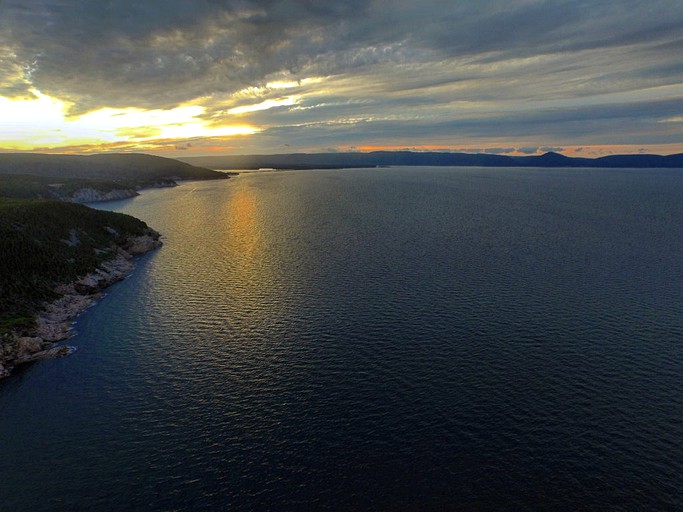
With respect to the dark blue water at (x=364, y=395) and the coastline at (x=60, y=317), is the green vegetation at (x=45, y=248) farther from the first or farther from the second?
the dark blue water at (x=364, y=395)

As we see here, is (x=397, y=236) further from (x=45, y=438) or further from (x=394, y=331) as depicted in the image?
(x=45, y=438)

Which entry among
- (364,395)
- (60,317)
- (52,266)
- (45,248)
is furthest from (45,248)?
(364,395)

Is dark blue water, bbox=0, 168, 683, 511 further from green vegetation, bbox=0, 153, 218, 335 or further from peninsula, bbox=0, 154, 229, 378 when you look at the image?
green vegetation, bbox=0, 153, 218, 335

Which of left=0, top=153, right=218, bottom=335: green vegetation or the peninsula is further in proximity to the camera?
left=0, top=153, right=218, bottom=335: green vegetation

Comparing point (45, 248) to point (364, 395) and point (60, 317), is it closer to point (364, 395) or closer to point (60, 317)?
point (60, 317)

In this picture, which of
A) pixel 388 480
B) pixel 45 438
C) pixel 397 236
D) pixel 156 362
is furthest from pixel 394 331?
pixel 397 236

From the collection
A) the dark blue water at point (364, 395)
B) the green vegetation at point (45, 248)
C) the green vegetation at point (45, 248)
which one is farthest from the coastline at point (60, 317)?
the dark blue water at point (364, 395)

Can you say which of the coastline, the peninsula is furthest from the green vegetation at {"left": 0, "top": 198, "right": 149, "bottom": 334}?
the coastline
